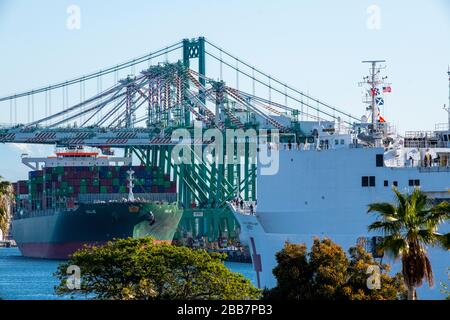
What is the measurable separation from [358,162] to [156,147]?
4321 inches

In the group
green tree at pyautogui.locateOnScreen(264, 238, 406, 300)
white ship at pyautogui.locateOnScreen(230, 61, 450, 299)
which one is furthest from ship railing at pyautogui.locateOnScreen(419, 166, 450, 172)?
green tree at pyautogui.locateOnScreen(264, 238, 406, 300)

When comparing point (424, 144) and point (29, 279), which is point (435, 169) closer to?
point (424, 144)

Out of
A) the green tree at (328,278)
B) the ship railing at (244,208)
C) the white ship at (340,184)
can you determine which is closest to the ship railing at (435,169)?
the white ship at (340,184)

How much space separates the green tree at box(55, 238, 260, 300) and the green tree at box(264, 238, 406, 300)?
2014mm

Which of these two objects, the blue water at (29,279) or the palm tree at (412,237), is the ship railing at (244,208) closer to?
the blue water at (29,279)

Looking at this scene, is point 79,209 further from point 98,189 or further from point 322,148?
point 322,148

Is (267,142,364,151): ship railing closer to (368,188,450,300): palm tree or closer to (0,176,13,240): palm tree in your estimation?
(0,176,13,240): palm tree

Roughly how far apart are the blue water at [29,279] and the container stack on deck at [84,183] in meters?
12.9

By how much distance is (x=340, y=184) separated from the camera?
62.5m

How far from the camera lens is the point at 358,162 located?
62.5 metres

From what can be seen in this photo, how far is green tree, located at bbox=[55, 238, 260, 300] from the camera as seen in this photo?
4675 cm

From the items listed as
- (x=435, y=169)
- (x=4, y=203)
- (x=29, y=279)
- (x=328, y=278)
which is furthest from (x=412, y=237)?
(x=29, y=279)

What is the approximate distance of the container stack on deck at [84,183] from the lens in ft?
519
